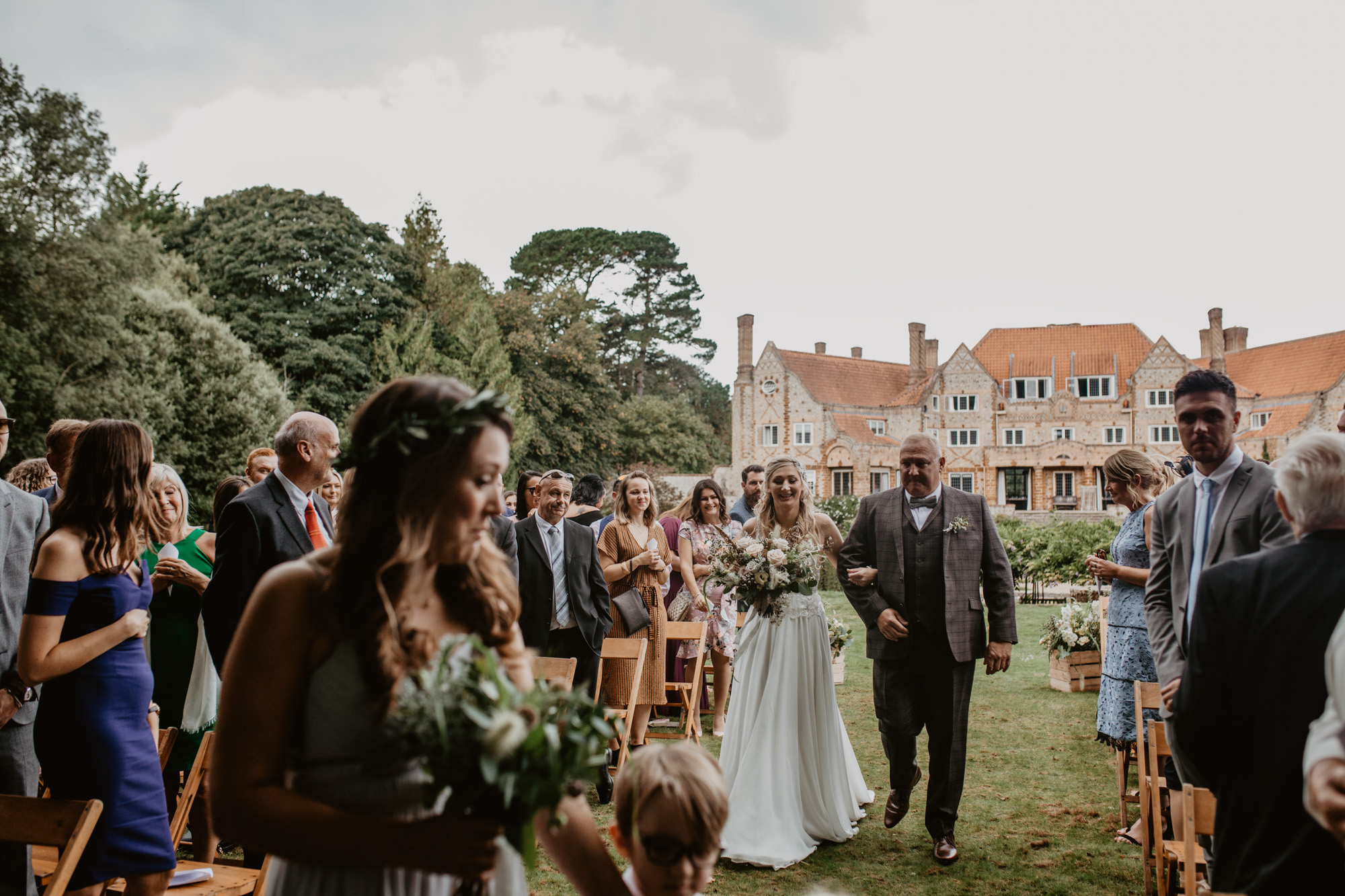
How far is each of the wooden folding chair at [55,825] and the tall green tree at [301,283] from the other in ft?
120

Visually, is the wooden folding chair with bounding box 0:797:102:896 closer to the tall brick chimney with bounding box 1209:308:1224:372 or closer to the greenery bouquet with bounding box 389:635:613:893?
the greenery bouquet with bounding box 389:635:613:893

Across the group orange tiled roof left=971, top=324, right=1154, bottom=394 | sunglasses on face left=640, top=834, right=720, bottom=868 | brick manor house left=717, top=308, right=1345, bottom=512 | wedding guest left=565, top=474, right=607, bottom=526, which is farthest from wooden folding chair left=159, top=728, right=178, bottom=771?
orange tiled roof left=971, top=324, right=1154, bottom=394

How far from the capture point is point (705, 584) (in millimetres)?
10391

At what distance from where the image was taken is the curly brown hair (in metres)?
1.89

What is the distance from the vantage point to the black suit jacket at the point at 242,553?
4.63m

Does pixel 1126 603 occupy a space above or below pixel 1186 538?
below

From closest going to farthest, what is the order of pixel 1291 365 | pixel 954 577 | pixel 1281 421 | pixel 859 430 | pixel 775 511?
pixel 954 577, pixel 775 511, pixel 1281 421, pixel 1291 365, pixel 859 430

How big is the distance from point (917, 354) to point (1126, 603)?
207 ft

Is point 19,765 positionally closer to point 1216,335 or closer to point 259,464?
point 259,464

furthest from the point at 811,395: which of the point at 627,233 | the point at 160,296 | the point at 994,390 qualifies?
the point at 160,296

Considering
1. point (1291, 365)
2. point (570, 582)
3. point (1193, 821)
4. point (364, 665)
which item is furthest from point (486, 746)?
point (1291, 365)

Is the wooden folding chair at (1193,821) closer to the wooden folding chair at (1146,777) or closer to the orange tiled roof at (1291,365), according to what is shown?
the wooden folding chair at (1146,777)

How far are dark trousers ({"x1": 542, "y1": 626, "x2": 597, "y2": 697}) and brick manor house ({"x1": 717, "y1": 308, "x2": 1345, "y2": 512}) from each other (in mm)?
52381

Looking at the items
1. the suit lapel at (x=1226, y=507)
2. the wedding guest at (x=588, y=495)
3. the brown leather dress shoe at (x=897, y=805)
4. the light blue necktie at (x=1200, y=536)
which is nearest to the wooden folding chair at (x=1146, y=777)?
the light blue necktie at (x=1200, y=536)
